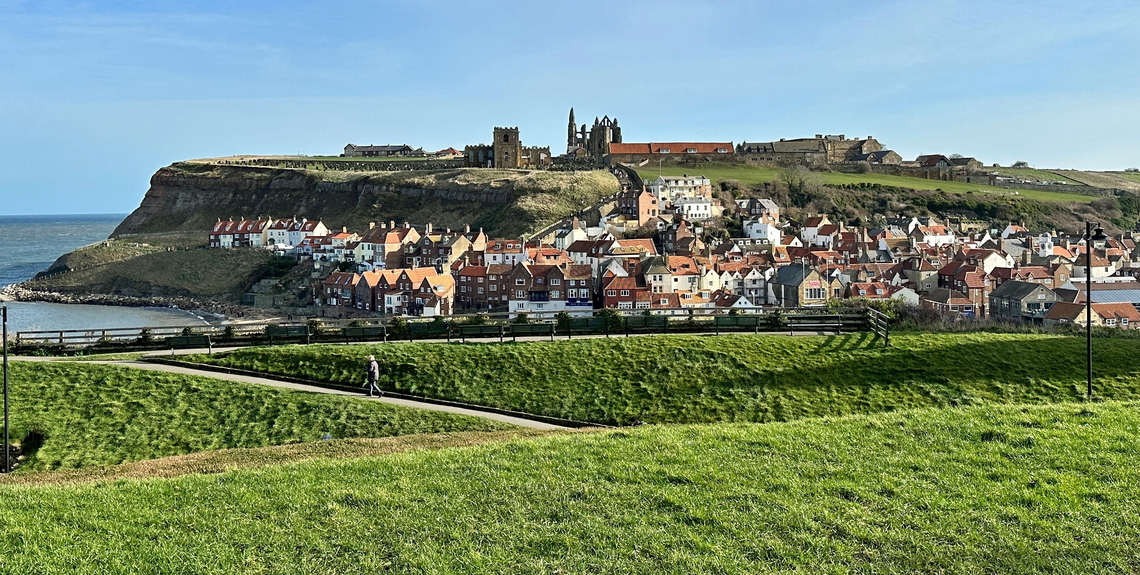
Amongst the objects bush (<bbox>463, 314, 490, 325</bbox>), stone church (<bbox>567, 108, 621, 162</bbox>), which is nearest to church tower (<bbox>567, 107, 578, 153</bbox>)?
stone church (<bbox>567, 108, 621, 162</bbox>)

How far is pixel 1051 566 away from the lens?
876 cm

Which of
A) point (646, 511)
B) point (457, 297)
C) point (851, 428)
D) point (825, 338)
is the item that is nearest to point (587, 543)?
point (646, 511)

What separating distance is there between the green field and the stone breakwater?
6603 centimetres

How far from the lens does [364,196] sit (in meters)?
147

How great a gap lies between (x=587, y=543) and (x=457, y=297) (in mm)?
70189

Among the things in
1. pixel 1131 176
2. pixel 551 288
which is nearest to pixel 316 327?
pixel 551 288

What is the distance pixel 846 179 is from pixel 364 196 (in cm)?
8111

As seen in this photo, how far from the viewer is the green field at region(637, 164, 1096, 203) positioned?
13712cm

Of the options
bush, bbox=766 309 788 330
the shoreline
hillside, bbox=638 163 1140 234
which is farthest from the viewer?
hillside, bbox=638 163 1140 234

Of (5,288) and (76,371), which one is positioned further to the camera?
(5,288)

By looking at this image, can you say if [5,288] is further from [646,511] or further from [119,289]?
[646,511]

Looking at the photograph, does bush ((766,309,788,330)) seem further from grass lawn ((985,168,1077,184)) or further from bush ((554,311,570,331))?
grass lawn ((985,168,1077,184))

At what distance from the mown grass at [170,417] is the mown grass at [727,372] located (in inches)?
91.3

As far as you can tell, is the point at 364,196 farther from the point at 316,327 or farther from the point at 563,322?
the point at 563,322
